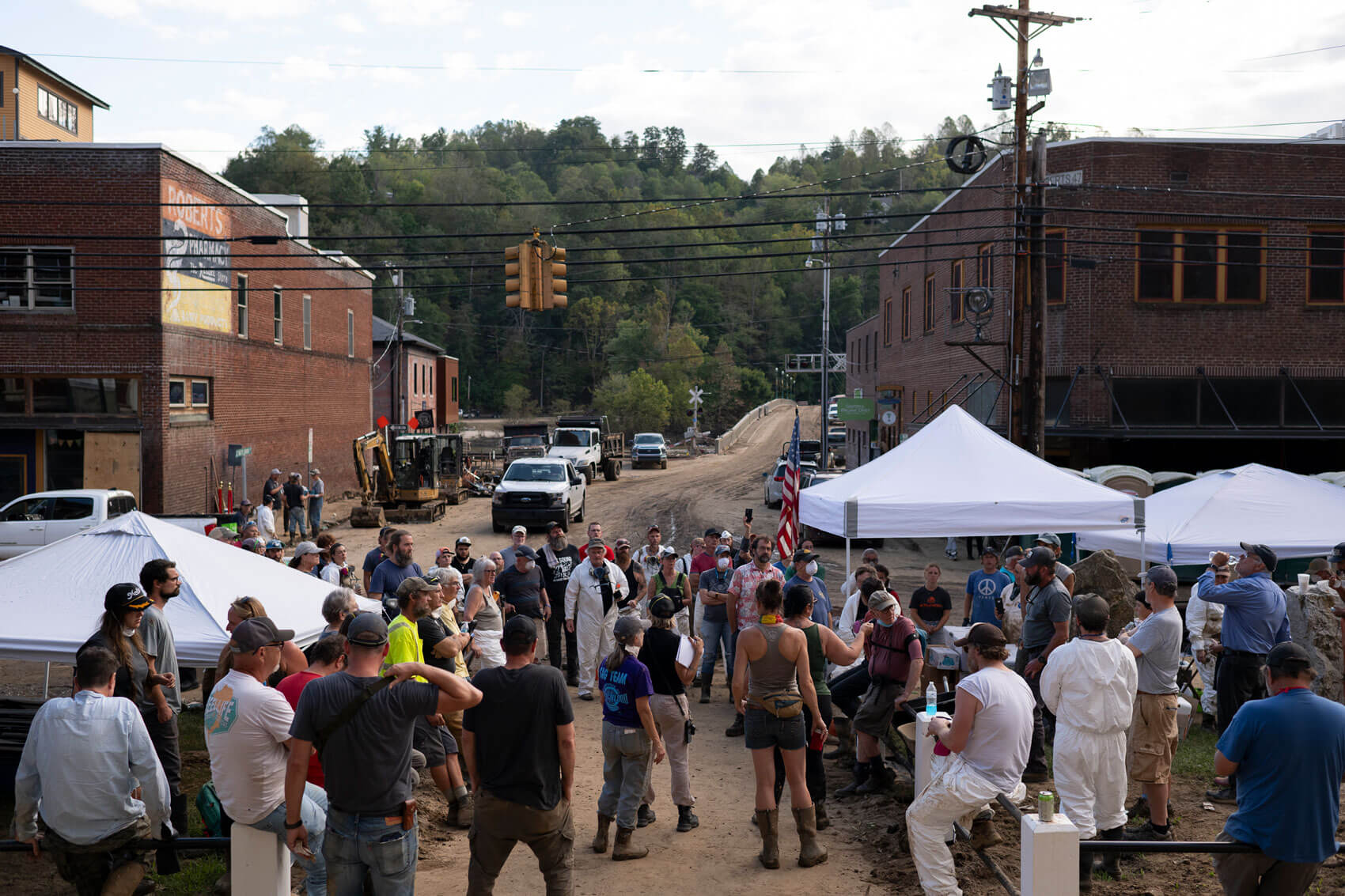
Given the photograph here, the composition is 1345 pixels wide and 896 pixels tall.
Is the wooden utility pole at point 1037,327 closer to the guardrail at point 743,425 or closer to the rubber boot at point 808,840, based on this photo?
the rubber boot at point 808,840

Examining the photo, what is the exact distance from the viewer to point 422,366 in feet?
183

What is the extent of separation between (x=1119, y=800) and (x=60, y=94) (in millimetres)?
45068

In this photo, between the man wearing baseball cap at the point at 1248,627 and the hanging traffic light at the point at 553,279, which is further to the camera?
the hanging traffic light at the point at 553,279

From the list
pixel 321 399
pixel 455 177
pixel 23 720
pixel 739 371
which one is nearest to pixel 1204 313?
pixel 23 720

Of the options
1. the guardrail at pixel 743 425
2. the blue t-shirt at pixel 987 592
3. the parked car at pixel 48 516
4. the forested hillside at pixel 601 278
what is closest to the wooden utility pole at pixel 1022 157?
the blue t-shirt at pixel 987 592

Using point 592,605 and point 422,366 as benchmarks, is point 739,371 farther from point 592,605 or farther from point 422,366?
point 592,605

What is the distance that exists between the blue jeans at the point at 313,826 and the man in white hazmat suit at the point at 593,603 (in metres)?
6.06

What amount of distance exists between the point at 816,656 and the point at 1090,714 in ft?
6.55

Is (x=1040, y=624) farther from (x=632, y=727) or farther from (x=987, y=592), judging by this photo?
(x=632, y=727)

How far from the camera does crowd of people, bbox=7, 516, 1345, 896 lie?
4.74m

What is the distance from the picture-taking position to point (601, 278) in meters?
99.0

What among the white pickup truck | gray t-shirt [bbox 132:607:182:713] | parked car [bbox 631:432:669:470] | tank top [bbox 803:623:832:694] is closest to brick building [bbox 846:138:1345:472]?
tank top [bbox 803:623:832:694]

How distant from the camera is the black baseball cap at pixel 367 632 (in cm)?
473

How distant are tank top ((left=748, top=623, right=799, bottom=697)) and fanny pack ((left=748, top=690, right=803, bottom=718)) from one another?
26 mm
